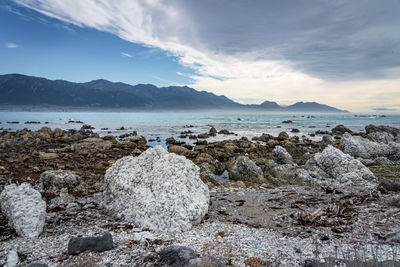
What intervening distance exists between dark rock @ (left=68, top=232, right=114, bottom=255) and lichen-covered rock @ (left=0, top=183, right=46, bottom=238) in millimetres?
1468

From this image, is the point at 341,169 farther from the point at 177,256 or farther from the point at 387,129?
the point at 387,129

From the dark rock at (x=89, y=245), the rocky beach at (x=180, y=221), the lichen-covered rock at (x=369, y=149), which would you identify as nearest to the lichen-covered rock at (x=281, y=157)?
the rocky beach at (x=180, y=221)

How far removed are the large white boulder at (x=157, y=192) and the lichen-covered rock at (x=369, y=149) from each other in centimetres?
1744

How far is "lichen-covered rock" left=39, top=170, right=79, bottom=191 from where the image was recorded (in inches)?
362

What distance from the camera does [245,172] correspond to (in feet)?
40.7

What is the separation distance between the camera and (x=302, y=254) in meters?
4.54

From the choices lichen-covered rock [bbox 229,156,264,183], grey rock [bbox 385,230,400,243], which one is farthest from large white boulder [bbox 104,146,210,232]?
lichen-covered rock [bbox 229,156,264,183]

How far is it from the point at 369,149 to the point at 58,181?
22.7 metres

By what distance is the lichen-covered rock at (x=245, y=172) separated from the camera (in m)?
12.0

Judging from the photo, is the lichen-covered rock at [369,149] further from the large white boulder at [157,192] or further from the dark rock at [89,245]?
the dark rock at [89,245]

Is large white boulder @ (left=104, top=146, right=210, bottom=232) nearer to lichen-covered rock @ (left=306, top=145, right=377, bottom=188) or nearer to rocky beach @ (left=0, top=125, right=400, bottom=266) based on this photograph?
rocky beach @ (left=0, top=125, right=400, bottom=266)

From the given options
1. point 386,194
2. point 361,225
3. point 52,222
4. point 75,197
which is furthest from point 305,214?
point 75,197

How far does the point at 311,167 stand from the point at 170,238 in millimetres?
10971

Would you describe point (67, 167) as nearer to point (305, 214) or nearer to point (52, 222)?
point (52, 222)
